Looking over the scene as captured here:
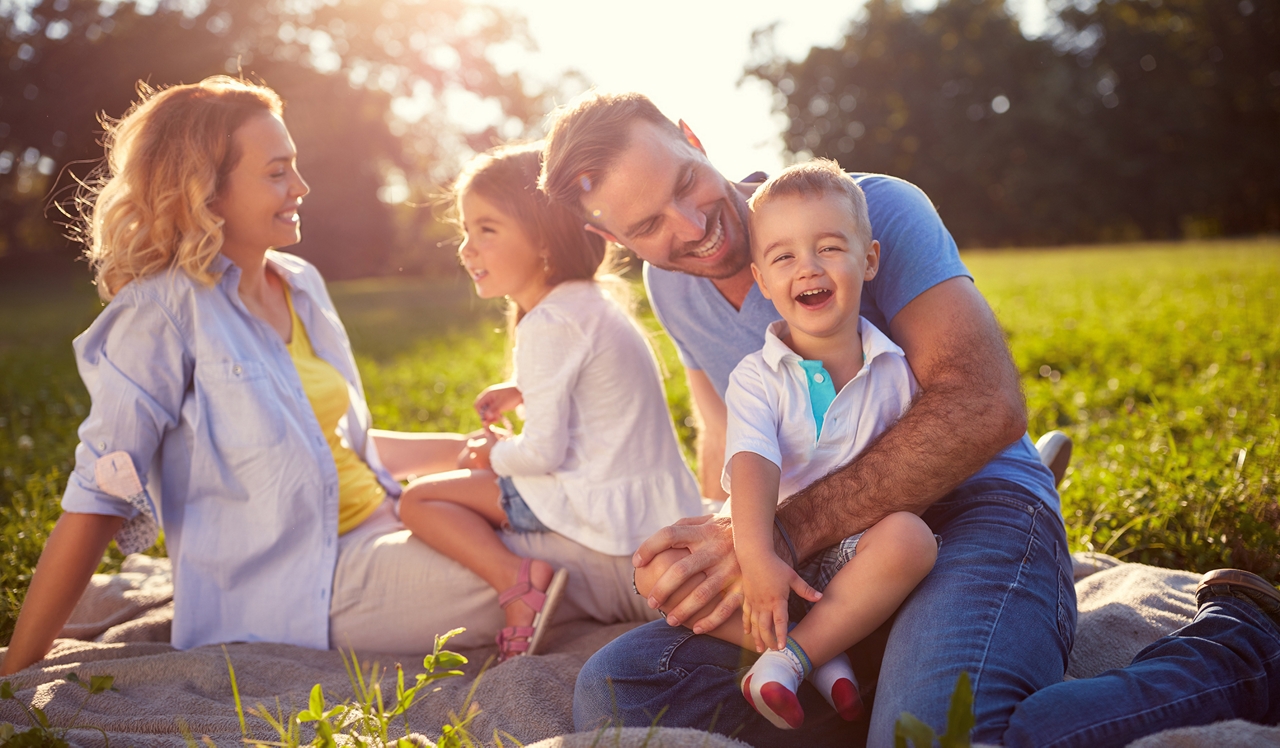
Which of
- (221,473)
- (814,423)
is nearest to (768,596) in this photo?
(814,423)

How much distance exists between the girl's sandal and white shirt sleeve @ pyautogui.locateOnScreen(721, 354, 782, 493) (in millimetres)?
787

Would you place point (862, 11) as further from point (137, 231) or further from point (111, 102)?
point (137, 231)

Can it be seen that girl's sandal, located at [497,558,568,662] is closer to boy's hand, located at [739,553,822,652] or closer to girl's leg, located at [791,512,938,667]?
boy's hand, located at [739,553,822,652]

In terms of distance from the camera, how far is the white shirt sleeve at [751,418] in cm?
216

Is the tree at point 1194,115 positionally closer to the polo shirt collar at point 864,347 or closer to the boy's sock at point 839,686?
the polo shirt collar at point 864,347

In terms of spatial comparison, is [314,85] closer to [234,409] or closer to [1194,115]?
[234,409]

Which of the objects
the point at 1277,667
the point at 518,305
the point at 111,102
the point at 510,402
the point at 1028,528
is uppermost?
the point at 111,102

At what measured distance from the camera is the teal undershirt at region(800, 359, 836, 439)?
2223mm

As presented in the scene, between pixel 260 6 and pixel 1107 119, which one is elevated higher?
pixel 260 6

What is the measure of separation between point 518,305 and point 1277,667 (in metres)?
2.47

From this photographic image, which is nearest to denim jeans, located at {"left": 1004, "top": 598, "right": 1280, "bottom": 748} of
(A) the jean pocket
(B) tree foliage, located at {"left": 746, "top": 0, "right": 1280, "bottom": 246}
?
(A) the jean pocket

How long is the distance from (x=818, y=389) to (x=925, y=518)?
19.6 inches

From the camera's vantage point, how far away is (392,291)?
69.3 feet

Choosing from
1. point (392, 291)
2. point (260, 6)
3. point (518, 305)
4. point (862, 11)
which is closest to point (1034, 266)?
point (392, 291)
